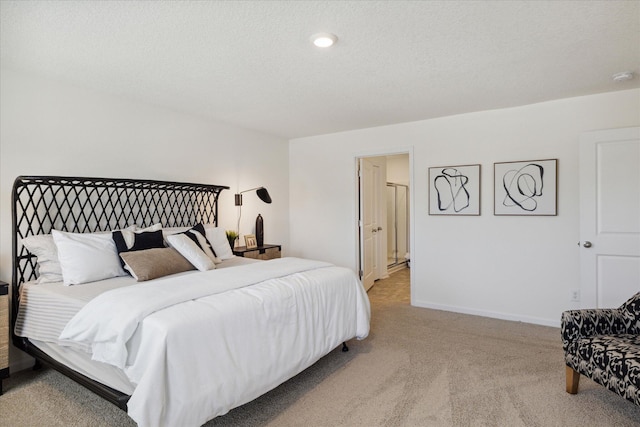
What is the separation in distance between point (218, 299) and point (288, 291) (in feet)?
1.64

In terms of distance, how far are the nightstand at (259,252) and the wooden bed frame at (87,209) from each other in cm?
59

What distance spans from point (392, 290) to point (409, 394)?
3026mm

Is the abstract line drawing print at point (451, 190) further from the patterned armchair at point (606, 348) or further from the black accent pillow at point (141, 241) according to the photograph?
the black accent pillow at point (141, 241)

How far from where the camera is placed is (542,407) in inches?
90.0

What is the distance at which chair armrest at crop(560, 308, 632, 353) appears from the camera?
2.39 meters

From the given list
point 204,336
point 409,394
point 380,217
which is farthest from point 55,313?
point 380,217

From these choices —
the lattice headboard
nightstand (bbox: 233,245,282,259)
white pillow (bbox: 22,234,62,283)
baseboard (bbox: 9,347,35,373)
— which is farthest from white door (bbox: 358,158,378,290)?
baseboard (bbox: 9,347,35,373)

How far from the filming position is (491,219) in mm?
4098

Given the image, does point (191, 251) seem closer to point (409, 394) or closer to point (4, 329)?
point (4, 329)

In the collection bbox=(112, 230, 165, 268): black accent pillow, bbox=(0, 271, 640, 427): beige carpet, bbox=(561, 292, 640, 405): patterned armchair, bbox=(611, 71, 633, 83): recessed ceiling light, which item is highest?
bbox=(611, 71, 633, 83): recessed ceiling light

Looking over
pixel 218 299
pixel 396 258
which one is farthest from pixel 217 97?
pixel 396 258

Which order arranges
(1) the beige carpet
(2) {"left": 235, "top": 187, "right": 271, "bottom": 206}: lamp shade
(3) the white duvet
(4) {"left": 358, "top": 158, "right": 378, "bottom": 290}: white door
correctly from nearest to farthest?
(3) the white duvet → (1) the beige carpet → (2) {"left": 235, "top": 187, "right": 271, "bottom": 206}: lamp shade → (4) {"left": 358, "top": 158, "right": 378, "bottom": 290}: white door

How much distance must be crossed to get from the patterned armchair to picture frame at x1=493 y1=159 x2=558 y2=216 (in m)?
1.51

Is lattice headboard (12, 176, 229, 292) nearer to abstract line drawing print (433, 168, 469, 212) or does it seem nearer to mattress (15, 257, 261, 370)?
mattress (15, 257, 261, 370)
